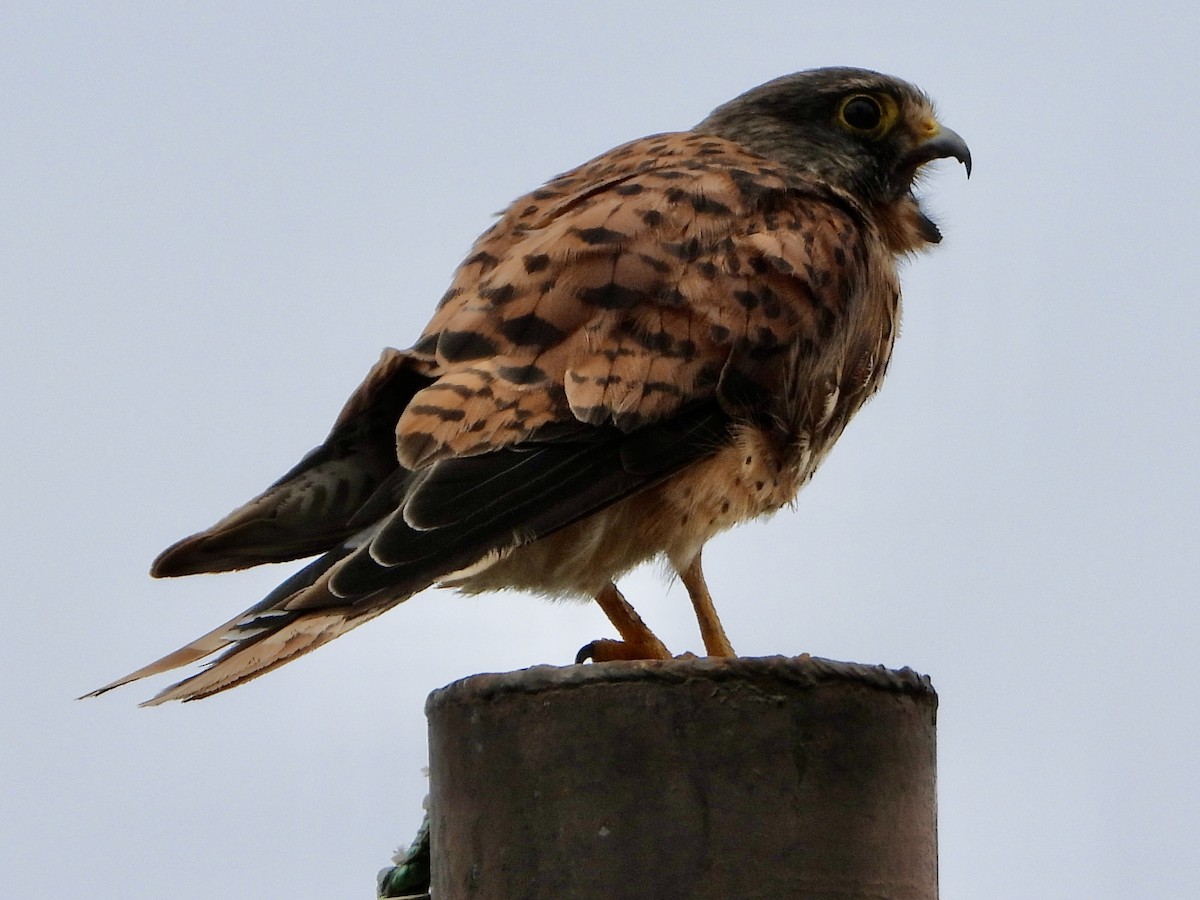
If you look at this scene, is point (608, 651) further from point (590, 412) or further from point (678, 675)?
point (678, 675)

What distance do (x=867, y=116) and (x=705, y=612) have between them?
4.59 ft

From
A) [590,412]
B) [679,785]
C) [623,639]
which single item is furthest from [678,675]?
[623,639]

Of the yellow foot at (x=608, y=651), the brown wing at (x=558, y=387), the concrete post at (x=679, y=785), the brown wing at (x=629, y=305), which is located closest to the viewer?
the concrete post at (x=679, y=785)

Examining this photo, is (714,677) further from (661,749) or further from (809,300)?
(809,300)

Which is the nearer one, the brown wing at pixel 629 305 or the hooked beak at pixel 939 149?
the brown wing at pixel 629 305

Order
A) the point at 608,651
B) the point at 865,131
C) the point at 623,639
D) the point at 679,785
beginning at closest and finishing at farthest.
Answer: the point at 679,785 → the point at 608,651 → the point at 623,639 → the point at 865,131

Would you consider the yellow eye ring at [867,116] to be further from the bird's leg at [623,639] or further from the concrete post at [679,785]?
the concrete post at [679,785]

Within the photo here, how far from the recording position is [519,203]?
3826 mm

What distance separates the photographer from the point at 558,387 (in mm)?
3025

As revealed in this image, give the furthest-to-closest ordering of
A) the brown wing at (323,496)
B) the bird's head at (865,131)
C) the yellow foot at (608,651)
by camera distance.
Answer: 1. the bird's head at (865,131)
2. the yellow foot at (608,651)
3. the brown wing at (323,496)

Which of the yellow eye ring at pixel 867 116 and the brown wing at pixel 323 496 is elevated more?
the yellow eye ring at pixel 867 116

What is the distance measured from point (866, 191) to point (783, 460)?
1047 mm

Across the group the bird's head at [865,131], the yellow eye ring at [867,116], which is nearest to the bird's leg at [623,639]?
the bird's head at [865,131]

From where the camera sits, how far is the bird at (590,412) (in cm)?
284
